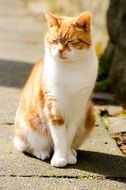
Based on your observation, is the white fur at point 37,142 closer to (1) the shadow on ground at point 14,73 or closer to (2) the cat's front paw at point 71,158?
(2) the cat's front paw at point 71,158

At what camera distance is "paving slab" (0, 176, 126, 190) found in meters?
3.91

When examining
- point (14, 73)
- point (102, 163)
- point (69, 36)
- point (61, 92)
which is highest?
point (69, 36)

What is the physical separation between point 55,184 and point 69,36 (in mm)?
1089

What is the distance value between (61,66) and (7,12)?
25.3 feet

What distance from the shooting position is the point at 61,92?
415 centimetres

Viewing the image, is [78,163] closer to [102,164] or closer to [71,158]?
[71,158]

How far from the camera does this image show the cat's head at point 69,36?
13.3 feet

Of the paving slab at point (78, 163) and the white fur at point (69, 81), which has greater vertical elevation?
the white fur at point (69, 81)

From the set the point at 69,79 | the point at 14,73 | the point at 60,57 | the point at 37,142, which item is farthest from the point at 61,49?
the point at 14,73

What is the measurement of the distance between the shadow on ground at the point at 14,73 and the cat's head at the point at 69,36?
2620 millimetres

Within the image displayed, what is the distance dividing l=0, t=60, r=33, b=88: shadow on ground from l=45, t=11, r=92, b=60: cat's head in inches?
103

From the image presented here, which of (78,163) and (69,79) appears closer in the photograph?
(69,79)

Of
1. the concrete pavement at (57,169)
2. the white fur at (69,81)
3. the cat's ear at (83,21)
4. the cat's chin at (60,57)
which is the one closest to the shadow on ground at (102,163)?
the concrete pavement at (57,169)

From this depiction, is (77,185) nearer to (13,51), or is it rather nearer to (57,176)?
(57,176)
